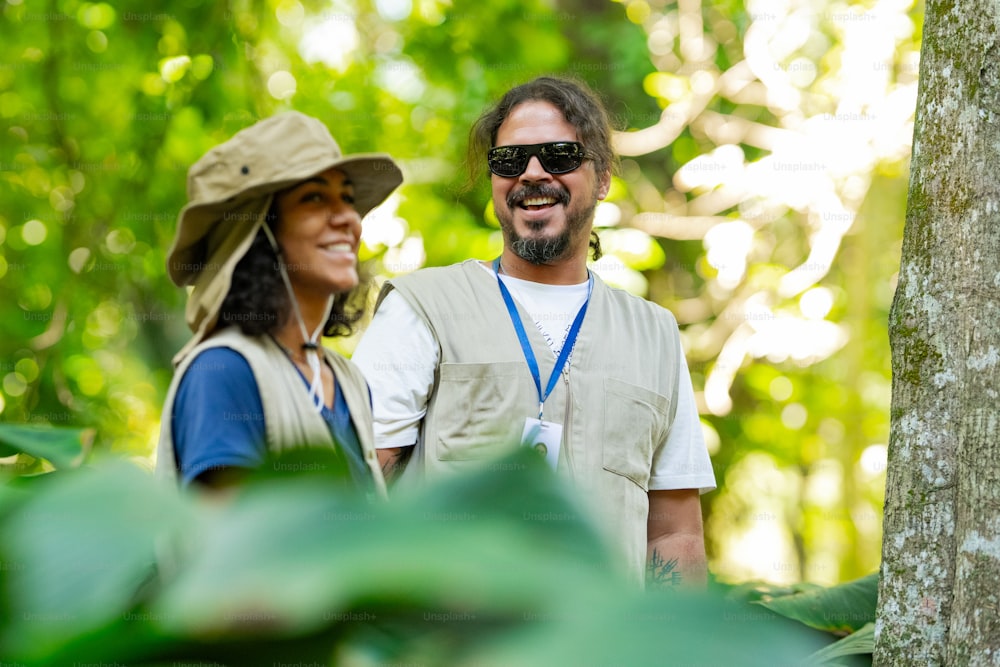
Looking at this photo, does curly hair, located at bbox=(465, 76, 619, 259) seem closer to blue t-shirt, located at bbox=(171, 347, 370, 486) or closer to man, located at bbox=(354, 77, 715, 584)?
man, located at bbox=(354, 77, 715, 584)

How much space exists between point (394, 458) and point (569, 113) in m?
1.15

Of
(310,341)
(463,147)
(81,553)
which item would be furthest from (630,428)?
(463,147)

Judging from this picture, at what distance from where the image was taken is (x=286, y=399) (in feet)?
6.29

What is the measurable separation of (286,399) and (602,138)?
168cm

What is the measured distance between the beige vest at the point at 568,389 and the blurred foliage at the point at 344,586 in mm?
2316

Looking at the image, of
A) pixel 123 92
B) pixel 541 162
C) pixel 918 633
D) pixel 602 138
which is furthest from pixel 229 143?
pixel 123 92

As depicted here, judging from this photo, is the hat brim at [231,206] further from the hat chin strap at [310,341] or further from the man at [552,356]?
the man at [552,356]

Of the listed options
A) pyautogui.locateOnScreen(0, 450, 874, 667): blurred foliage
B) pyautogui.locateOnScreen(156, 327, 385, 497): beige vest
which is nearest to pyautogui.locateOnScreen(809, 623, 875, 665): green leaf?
pyautogui.locateOnScreen(156, 327, 385, 497): beige vest

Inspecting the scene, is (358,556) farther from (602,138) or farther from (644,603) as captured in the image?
(602,138)

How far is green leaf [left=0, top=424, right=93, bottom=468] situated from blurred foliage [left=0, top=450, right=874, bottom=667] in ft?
1.22

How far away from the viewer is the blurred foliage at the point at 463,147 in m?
5.13

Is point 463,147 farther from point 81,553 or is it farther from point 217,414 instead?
point 81,553

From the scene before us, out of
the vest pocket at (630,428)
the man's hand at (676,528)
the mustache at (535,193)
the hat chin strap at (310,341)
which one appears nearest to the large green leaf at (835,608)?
the man's hand at (676,528)

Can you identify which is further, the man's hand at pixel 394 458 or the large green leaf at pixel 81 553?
the man's hand at pixel 394 458
